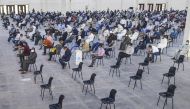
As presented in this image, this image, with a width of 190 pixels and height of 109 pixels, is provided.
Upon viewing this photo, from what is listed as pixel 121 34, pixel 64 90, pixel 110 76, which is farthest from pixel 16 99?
pixel 121 34

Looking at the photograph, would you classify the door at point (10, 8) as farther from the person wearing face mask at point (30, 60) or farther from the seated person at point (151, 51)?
the seated person at point (151, 51)

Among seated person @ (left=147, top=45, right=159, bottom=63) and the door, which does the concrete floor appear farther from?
the door

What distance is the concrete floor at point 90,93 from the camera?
11969 mm

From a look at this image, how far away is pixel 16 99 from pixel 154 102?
5.31 meters

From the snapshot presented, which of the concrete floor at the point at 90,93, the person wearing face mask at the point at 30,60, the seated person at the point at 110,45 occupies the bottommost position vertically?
the concrete floor at the point at 90,93

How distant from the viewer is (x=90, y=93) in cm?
1306

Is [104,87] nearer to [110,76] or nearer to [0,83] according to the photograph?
[110,76]

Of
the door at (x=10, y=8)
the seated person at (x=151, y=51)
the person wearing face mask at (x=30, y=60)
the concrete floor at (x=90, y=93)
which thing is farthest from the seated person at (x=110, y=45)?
the door at (x=10, y=8)

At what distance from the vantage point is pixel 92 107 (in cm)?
1162

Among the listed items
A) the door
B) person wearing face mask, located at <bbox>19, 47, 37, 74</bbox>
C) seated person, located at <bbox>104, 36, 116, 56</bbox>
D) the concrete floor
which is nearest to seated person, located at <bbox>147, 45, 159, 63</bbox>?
the concrete floor

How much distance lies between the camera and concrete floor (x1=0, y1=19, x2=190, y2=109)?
39.3 feet

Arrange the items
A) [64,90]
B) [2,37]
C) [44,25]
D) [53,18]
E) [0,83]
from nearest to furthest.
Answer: [64,90]
[0,83]
[2,37]
[44,25]
[53,18]

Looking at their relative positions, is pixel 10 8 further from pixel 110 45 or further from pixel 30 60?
pixel 30 60

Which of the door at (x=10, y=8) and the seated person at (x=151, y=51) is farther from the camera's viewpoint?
the door at (x=10, y=8)
